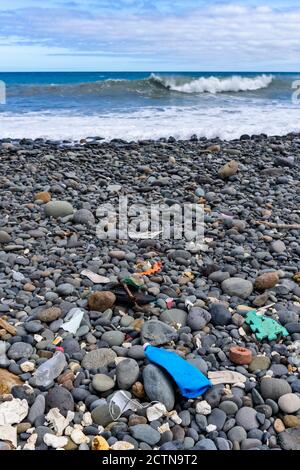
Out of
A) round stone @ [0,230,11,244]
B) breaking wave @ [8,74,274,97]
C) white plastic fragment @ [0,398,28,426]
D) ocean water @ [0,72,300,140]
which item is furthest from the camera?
breaking wave @ [8,74,274,97]

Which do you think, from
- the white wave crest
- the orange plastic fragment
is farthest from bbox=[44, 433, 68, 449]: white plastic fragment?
the white wave crest

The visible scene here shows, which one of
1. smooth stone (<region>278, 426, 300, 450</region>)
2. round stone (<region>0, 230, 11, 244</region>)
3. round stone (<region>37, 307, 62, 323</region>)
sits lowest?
smooth stone (<region>278, 426, 300, 450</region>)

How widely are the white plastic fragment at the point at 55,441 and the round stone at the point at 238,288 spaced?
5.69ft

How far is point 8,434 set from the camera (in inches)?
87.1

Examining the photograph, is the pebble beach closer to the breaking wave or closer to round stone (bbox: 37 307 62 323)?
round stone (bbox: 37 307 62 323)

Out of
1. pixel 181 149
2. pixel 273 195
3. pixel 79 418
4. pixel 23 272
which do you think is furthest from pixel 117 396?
pixel 181 149

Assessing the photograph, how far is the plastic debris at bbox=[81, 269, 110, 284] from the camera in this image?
362 cm

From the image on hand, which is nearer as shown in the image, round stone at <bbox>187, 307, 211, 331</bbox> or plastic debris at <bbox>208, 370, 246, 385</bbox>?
plastic debris at <bbox>208, 370, 246, 385</bbox>

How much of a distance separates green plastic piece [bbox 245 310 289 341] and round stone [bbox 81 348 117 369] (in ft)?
3.08

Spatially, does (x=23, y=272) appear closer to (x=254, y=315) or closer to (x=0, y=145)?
(x=254, y=315)

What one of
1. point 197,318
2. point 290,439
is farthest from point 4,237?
point 290,439

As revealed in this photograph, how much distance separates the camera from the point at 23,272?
12.4ft

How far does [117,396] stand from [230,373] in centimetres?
66

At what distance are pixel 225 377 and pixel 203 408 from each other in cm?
28
